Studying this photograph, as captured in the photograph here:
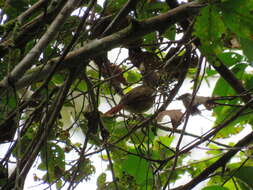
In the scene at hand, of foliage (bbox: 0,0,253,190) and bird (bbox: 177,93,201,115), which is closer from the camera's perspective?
foliage (bbox: 0,0,253,190)

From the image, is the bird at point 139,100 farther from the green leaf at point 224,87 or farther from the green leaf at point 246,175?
the green leaf at point 246,175

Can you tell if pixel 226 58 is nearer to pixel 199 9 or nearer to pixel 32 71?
pixel 199 9

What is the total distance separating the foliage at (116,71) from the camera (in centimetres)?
71

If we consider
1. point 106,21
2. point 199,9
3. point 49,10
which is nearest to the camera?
point 199,9

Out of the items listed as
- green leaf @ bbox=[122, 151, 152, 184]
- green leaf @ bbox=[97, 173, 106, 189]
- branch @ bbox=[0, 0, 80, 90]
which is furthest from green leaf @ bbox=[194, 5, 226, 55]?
green leaf @ bbox=[97, 173, 106, 189]

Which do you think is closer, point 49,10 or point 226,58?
point 49,10

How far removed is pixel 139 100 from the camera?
1.07m

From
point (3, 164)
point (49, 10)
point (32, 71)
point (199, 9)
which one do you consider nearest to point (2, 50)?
point (32, 71)

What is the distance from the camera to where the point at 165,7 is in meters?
1.08

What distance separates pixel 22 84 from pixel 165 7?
51cm

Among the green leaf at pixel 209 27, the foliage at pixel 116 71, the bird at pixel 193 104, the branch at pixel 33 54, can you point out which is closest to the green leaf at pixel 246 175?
the foliage at pixel 116 71

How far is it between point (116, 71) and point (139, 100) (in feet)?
0.45

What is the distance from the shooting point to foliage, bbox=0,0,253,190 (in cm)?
71

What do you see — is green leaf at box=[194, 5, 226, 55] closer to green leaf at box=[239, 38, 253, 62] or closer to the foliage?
the foliage
